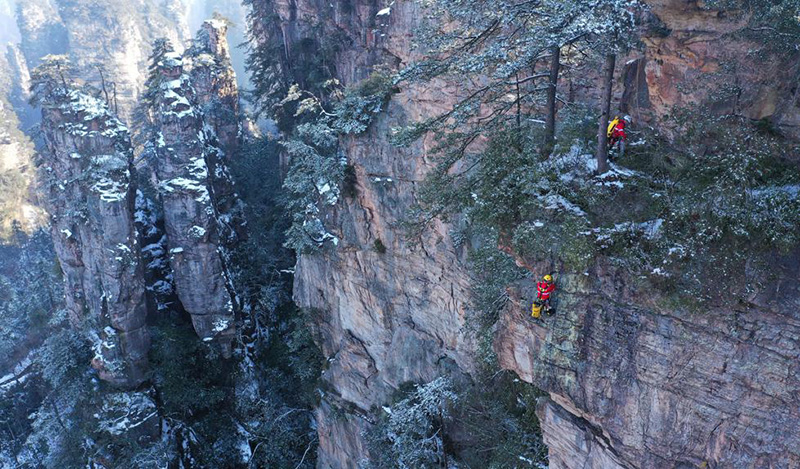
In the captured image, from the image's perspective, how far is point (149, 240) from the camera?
930 inches

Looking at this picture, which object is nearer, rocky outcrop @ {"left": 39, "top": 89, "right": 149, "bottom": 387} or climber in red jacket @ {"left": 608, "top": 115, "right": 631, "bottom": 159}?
climber in red jacket @ {"left": 608, "top": 115, "right": 631, "bottom": 159}

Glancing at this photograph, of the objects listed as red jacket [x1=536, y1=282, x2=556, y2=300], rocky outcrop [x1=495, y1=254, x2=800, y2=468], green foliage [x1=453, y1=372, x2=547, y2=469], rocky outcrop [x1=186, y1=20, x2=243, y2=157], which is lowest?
green foliage [x1=453, y1=372, x2=547, y2=469]

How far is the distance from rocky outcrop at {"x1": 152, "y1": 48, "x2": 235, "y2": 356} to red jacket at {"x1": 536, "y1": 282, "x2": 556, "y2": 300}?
18023 mm

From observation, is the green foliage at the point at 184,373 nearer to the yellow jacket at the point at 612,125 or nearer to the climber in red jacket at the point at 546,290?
the climber in red jacket at the point at 546,290

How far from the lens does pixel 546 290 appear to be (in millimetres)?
8195

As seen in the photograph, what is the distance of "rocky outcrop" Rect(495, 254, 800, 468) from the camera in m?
6.46

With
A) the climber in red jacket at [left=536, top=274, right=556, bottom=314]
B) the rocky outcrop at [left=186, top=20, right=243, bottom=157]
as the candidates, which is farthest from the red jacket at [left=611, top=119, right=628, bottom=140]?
the rocky outcrop at [left=186, top=20, right=243, bottom=157]

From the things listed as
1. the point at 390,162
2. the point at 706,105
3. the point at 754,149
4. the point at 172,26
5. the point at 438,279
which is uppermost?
the point at 172,26

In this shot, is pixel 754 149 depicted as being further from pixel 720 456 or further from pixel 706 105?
pixel 720 456

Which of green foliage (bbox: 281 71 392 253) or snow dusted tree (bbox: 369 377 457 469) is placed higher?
green foliage (bbox: 281 71 392 253)

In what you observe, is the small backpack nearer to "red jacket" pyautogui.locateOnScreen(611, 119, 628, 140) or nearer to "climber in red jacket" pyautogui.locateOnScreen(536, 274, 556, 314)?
"red jacket" pyautogui.locateOnScreen(611, 119, 628, 140)

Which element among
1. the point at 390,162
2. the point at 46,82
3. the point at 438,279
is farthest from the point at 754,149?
the point at 46,82

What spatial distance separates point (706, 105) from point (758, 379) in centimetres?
381

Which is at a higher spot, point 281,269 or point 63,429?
point 281,269
